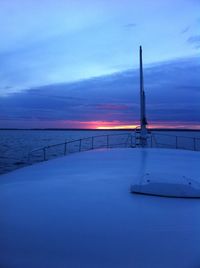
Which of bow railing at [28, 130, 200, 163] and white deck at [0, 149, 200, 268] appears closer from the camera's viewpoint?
white deck at [0, 149, 200, 268]

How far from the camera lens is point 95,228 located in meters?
3.79

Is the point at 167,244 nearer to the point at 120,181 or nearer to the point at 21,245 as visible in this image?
the point at 21,245

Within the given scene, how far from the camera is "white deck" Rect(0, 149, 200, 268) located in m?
3.01

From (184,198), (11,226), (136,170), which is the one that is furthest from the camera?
(136,170)

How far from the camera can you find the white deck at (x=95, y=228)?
301cm

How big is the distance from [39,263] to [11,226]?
3.72ft

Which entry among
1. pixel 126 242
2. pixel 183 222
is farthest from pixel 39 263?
pixel 183 222

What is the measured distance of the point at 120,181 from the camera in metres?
6.57

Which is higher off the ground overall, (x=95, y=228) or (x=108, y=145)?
(x=108, y=145)

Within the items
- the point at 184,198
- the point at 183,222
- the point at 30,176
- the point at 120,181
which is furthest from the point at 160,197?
the point at 30,176

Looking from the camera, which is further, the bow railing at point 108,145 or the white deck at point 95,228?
the bow railing at point 108,145

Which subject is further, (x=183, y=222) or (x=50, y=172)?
(x=50, y=172)

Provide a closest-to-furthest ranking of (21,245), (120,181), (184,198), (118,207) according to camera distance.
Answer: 1. (21,245)
2. (118,207)
3. (184,198)
4. (120,181)

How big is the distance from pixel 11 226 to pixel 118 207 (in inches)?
57.0
